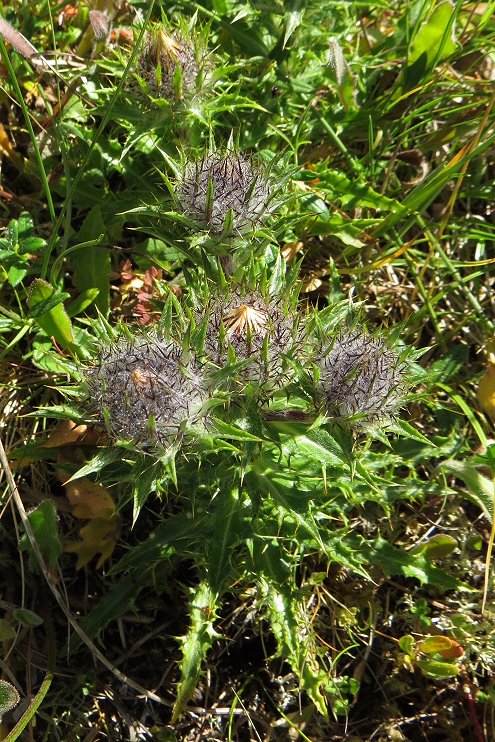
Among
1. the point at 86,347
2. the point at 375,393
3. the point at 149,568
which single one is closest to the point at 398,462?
the point at 375,393

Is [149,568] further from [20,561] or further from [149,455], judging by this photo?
[149,455]

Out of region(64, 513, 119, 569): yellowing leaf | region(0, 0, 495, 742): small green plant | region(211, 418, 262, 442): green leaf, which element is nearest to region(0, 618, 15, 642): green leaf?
region(0, 0, 495, 742): small green plant

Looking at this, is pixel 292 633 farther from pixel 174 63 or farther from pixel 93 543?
pixel 174 63

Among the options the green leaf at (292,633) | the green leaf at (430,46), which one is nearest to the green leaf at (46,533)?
the green leaf at (292,633)

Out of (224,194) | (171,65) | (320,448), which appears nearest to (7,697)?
(320,448)

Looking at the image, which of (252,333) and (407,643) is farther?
(407,643)

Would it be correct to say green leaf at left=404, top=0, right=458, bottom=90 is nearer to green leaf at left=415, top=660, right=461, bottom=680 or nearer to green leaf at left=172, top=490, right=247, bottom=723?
green leaf at left=172, top=490, right=247, bottom=723

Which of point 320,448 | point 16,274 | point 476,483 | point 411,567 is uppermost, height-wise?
point 16,274
